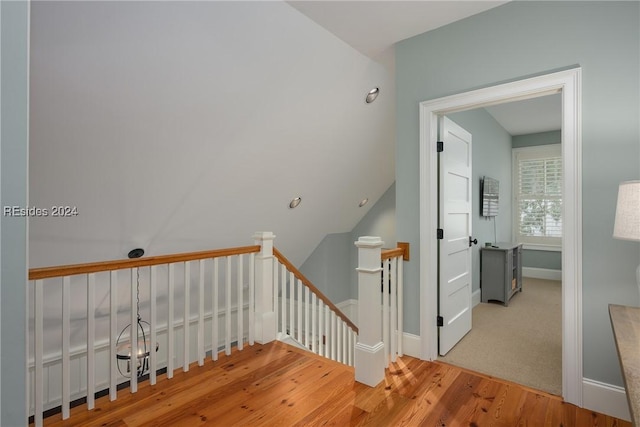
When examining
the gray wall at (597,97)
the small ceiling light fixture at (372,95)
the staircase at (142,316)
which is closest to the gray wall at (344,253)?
the staircase at (142,316)

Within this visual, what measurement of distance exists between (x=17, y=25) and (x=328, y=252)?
5.21m

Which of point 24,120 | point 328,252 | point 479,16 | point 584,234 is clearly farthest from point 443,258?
point 328,252

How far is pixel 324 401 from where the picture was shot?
2.07m

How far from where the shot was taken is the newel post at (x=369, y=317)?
7.39ft

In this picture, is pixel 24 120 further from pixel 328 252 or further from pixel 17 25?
pixel 328 252

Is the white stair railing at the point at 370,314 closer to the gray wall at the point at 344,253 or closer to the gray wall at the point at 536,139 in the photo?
the gray wall at the point at 344,253

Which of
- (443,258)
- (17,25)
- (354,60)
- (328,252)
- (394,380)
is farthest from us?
(328,252)

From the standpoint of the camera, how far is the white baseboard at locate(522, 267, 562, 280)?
6.04 metres

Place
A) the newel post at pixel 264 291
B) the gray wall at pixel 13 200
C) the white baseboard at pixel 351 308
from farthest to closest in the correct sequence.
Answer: the white baseboard at pixel 351 308 < the newel post at pixel 264 291 < the gray wall at pixel 13 200

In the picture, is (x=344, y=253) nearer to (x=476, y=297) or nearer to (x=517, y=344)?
(x=476, y=297)

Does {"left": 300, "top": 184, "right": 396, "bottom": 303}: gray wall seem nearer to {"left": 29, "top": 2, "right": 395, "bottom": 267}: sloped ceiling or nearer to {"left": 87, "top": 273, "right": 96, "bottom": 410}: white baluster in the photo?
{"left": 29, "top": 2, "right": 395, "bottom": 267}: sloped ceiling

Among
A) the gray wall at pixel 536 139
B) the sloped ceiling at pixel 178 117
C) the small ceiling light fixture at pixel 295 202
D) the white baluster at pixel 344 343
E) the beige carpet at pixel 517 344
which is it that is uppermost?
the gray wall at pixel 536 139

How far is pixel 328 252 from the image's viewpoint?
5812 mm

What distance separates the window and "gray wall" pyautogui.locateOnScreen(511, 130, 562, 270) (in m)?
0.10
